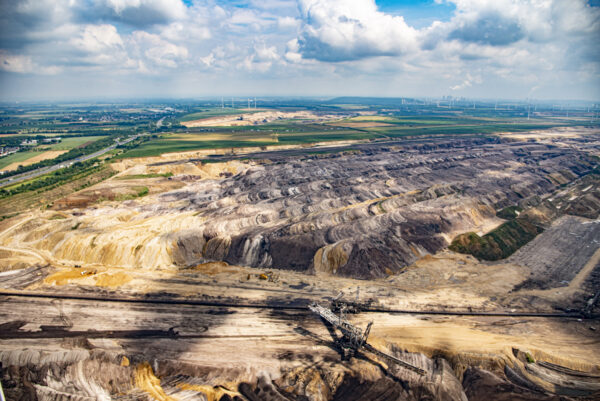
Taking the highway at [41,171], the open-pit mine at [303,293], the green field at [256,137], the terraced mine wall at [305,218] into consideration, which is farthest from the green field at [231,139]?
the open-pit mine at [303,293]

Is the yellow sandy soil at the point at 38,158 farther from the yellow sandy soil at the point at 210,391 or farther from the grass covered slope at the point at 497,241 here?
the grass covered slope at the point at 497,241

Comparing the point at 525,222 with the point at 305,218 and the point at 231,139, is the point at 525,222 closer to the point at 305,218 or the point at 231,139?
the point at 305,218

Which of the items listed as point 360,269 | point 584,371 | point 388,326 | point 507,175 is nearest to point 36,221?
point 360,269

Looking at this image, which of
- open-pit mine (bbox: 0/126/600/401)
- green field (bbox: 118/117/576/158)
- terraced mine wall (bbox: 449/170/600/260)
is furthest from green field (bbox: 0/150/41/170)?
terraced mine wall (bbox: 449/170/600/260)

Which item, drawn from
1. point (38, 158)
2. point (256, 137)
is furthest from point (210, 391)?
point (256, 137)

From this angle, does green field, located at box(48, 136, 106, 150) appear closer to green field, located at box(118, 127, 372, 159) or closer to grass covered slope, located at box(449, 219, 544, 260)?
green field, located at box(118, 127, 372, 159)

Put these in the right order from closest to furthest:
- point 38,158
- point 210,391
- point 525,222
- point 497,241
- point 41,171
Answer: point 210,391 < point 497,241 < point 525,222 < point 41,171 < point 38,158
